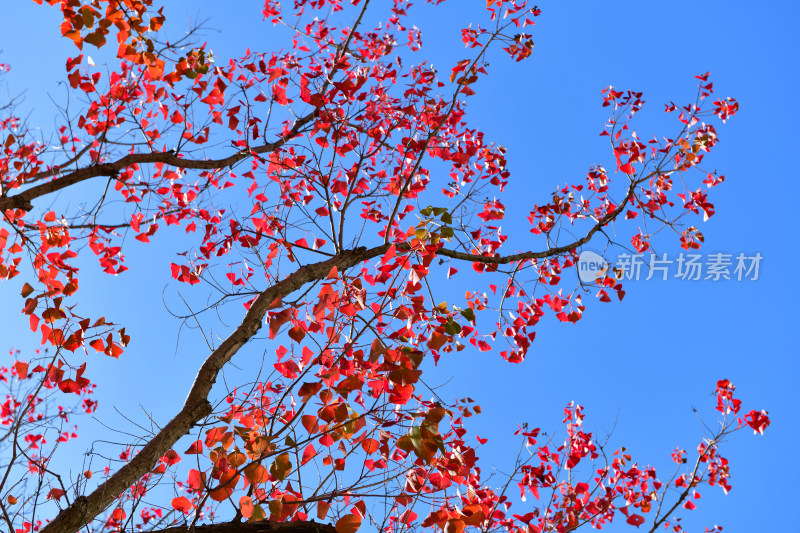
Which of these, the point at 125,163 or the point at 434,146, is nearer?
the point at 125,163

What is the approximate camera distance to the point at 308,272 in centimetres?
341

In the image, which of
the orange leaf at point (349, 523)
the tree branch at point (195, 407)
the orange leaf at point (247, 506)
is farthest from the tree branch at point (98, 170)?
the orange leaf at point (349, 523)

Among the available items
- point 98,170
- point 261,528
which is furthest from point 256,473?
point 98,170

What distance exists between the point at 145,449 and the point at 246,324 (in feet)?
2.56

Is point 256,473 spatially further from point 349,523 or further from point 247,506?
point 349,523

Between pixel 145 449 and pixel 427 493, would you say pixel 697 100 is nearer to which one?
pixel 427 493

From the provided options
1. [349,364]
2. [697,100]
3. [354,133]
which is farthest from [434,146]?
[349,364]

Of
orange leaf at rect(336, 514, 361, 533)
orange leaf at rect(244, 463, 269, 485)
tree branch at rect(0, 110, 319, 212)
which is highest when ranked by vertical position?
tree branch at rect(0, 110, 319, 212)

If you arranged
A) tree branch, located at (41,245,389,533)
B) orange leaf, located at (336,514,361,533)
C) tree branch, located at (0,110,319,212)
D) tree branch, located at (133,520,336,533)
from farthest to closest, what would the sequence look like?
1. tree branch, located at (0,110,319,212)
2. tree branch, located at (41,245,389,533)
3. tree branch, located at (133,520,336,533)
4. orange leaf, located at (336,514,361,533)

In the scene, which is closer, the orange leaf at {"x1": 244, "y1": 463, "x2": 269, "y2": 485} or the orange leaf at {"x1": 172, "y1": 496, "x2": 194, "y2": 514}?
the orange leaf at {"x1": 244, "y1": 463, "x2": 269, "y2": 485}

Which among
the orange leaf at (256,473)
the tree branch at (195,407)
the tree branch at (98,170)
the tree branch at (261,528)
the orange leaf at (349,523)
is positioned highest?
the tree branch at (98,170)

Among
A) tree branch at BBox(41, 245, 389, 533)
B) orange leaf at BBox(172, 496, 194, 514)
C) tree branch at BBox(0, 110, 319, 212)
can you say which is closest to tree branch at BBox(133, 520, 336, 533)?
orange leaf at BBox(172, 496, 194, 514)

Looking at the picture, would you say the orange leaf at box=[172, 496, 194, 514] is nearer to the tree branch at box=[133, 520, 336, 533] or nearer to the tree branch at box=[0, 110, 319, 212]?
the tree branch at box=[133, 520, 336, 533]

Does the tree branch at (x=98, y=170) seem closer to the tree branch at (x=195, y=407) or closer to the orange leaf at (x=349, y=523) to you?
the tree branch at (x=195, y=407)
